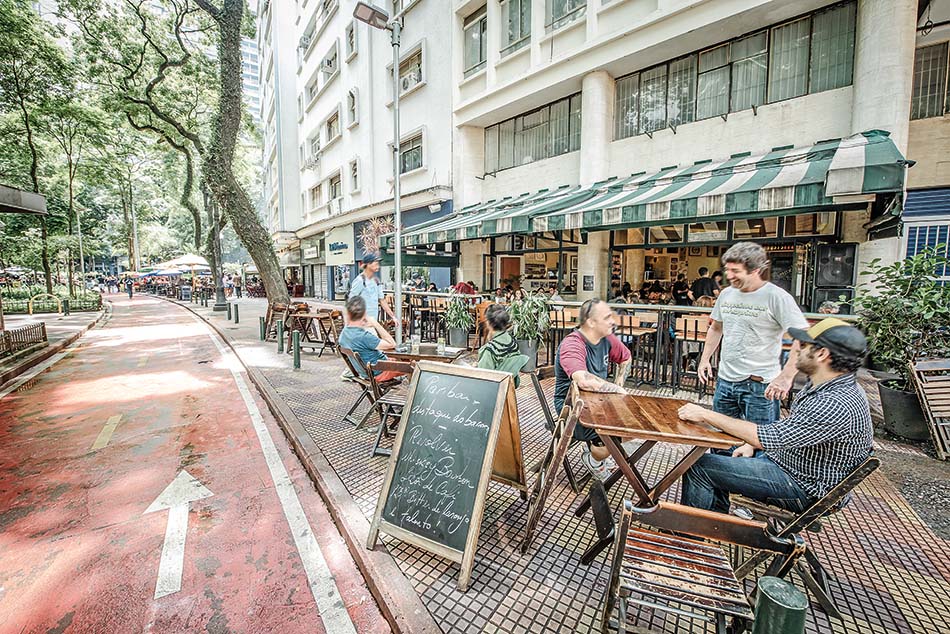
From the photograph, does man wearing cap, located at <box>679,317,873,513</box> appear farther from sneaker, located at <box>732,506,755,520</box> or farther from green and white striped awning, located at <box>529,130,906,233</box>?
green and white striped awning, located at <box>529,130,906,233</box>

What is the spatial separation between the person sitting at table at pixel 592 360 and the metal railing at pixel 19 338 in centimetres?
1158

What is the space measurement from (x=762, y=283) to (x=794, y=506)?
6.07 ft

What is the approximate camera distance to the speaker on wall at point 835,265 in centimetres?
733

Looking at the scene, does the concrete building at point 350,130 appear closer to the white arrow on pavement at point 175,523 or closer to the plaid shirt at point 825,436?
the white arrow on pavement at point 175,523

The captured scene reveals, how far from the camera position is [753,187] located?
595 centimetres

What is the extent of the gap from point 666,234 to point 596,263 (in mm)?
1988

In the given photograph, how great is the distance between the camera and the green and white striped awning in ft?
16.5

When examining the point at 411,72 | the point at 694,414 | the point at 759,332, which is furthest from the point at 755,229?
the point at 411,72

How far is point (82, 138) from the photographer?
786 inches

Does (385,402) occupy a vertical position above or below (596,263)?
below

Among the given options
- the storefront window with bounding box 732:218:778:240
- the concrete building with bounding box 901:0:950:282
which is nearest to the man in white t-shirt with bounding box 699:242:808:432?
the storefront window with bounding box 732:218:778:240

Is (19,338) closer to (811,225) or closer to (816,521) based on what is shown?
(816,521)

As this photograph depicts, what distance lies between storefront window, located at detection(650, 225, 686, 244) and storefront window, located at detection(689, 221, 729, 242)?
0.45 meters

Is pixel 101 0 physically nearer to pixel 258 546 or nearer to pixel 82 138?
pixel 82 138
